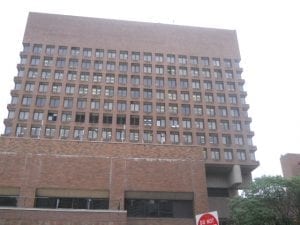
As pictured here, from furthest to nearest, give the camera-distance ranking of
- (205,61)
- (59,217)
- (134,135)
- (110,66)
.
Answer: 1. (205,61)
2. (110,66)
3. (134,135)
4. (59,217)

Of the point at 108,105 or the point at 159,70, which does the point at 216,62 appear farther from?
the point at 108,105

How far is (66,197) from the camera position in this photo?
126 ft

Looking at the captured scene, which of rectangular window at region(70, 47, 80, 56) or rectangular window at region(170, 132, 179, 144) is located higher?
rectangular window at region(70, 47, 80, 56)

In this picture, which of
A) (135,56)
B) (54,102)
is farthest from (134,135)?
(135,56)

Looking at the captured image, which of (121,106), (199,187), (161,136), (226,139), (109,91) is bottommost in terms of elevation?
(199,187)

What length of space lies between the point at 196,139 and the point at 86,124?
68.8 feet

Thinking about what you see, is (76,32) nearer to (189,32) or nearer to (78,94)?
(78,94)

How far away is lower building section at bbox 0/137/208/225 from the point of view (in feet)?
125

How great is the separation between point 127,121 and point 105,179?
2568 centimetres

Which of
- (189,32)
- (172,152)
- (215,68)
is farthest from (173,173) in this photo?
(189,32)

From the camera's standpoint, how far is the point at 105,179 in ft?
130

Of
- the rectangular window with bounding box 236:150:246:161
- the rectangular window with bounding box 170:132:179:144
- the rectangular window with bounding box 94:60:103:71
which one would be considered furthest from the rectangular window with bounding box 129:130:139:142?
the rectangular window with bounding box 236:150:246:161

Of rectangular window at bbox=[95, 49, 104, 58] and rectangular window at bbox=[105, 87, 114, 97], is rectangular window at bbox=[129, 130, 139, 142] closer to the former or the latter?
rectangular window at bbox=[105, 87, 114, 97]

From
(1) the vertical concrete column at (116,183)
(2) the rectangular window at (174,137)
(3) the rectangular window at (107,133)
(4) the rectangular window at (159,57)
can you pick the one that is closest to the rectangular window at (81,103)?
(3) the rectangular window at (107,133)
